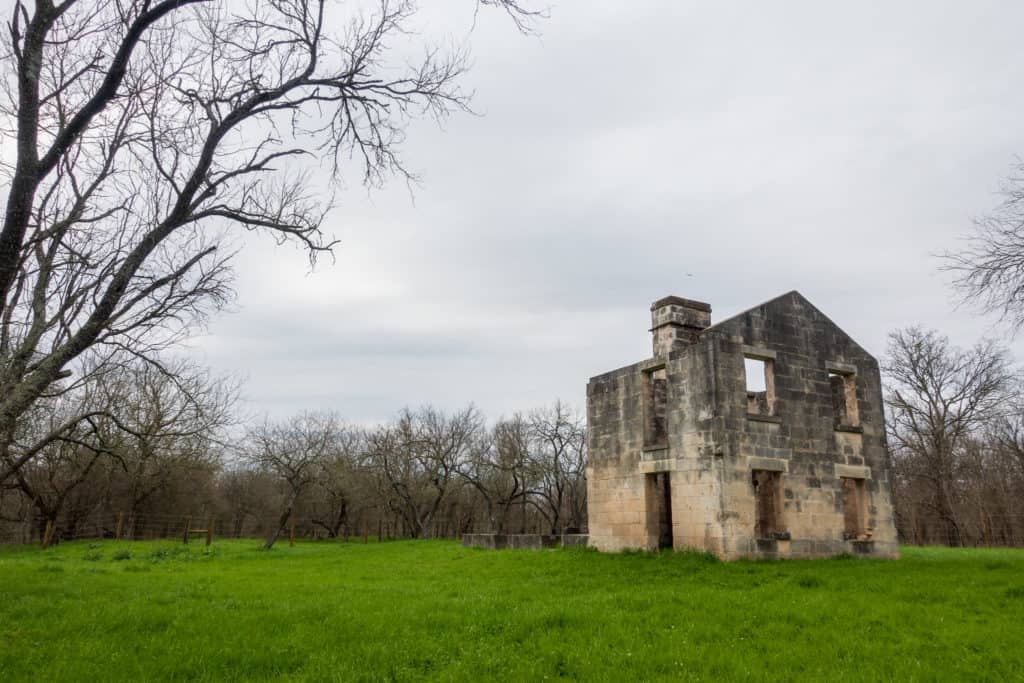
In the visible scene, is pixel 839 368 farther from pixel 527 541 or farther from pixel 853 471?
pixel 527 541

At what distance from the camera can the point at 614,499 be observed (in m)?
19.1

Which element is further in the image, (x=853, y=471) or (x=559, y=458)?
(x=559, y=458)

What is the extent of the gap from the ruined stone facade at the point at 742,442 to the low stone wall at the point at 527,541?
40.3 inches

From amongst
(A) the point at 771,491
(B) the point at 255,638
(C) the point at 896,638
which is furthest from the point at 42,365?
(A) the point at 771,491

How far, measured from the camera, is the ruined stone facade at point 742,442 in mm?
16562

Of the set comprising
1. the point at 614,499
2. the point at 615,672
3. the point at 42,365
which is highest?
the point at 42,365

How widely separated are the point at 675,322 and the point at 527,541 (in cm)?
849

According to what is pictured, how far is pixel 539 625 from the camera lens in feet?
31.6

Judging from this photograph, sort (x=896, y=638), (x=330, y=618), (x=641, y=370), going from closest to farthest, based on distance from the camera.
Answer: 1. (x=896, y=638)
2. (x=330, y=618)
3. (x=641, y=370)

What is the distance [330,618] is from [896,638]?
7681mm

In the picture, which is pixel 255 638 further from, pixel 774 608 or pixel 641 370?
pixel 641 370

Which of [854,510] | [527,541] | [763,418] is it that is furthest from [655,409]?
[527,541]

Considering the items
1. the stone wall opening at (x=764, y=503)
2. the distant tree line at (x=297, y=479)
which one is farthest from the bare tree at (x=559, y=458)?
the stone wall opening at (x=764, y=503)

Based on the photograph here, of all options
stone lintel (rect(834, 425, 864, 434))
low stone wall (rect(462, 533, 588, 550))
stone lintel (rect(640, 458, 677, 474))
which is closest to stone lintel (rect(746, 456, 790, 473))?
stone lintel (rect(640, 458, 677, 474))
